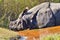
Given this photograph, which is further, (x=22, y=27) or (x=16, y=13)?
(x=16, y=13)

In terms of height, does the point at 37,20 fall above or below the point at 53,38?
below

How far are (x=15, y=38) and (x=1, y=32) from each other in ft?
3.38

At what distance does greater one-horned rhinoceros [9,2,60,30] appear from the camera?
52.6 ft

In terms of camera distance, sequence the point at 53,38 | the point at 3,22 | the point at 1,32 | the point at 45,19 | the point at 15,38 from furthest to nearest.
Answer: the point at 3,22, the point at 45,19, the point at 1,32, the point at 15,38, the point at 53,38

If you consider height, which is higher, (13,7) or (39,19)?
(13,7)

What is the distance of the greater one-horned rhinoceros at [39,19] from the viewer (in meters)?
16.0

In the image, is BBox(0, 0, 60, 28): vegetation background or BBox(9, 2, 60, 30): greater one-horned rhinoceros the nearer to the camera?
BBox(9, 2, 60, 30): greater one-horned rhinoceros

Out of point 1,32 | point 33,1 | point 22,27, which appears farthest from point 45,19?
point 1,32

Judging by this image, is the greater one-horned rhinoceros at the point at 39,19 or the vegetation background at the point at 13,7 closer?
the greater one-horned rhinoceros at the point at 39,19

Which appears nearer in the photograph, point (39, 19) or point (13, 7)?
point (39, 19)

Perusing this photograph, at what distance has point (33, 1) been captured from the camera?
62.0 ft

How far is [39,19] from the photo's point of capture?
1617cm

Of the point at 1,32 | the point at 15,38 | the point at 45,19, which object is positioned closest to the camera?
the point at 15,38

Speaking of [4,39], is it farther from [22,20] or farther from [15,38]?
[22,20]
